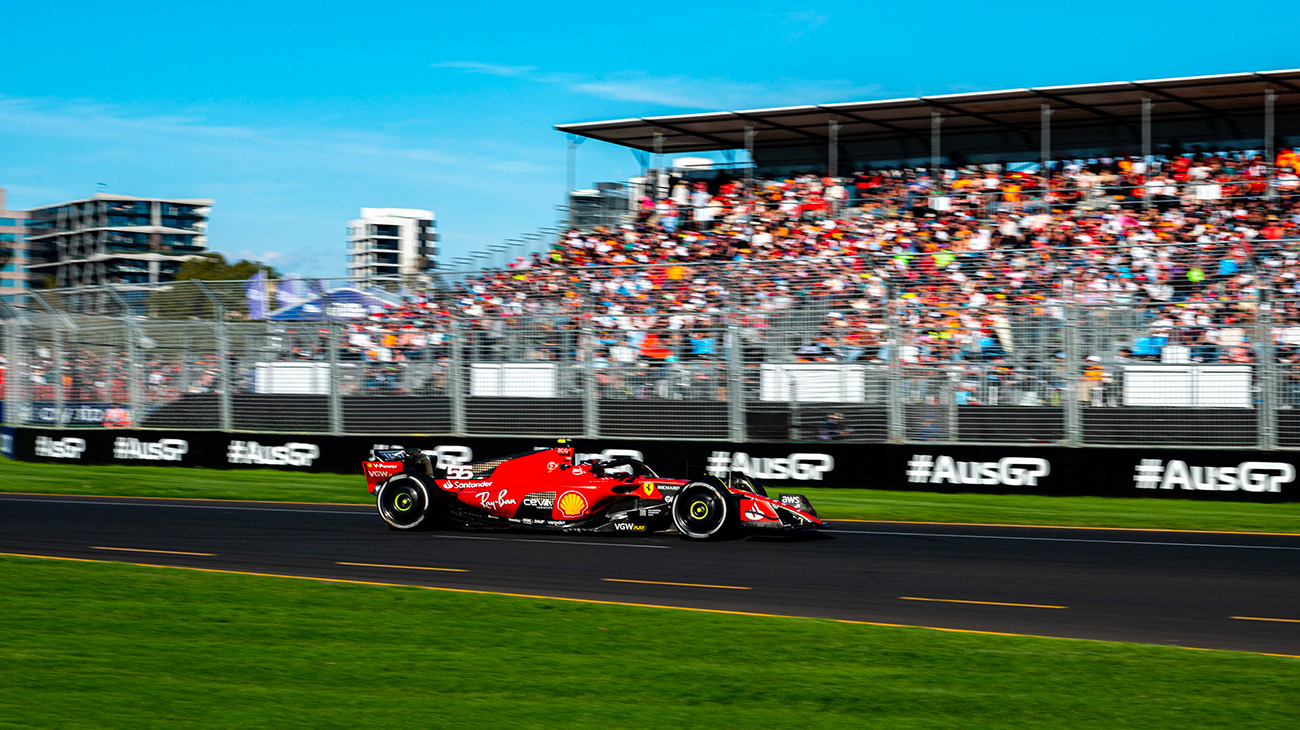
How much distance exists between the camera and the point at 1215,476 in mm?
15812

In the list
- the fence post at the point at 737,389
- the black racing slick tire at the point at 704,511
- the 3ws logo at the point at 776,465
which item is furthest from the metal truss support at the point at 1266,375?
the black racing slick tire at the point at 704,511

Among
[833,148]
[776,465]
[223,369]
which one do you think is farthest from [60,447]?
[833,148]

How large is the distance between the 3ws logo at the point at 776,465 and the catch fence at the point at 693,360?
298 mm

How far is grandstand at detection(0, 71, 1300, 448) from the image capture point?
53.7 ft

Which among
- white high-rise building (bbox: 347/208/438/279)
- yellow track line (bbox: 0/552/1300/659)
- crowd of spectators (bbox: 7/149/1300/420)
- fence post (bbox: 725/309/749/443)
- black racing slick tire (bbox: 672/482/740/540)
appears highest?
white high-rise building (bbox: 347/208/438/279)

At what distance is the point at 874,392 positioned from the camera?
17.6 m

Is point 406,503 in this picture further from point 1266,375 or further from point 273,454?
point 1266,375

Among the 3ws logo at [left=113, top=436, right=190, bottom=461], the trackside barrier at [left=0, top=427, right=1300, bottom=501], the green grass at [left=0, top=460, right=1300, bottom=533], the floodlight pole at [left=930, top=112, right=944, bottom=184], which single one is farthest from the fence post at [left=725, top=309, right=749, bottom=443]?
the floodlight pole at [left=930, top=112, right=944, bottom=184]

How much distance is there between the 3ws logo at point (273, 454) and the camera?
20844 mm

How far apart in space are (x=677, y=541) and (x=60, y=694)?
24.0 feet

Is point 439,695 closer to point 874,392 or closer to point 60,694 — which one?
point 60,694

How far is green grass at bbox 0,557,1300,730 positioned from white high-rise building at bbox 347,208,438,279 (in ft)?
587

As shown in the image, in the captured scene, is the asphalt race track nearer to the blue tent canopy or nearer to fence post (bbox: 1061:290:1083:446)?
fence post (bbox: 1061:290:1083:446)

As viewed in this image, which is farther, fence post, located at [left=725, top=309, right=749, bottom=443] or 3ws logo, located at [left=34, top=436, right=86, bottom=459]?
3ws logo, located at [left=34, top=436, right=86, bottom=459]
